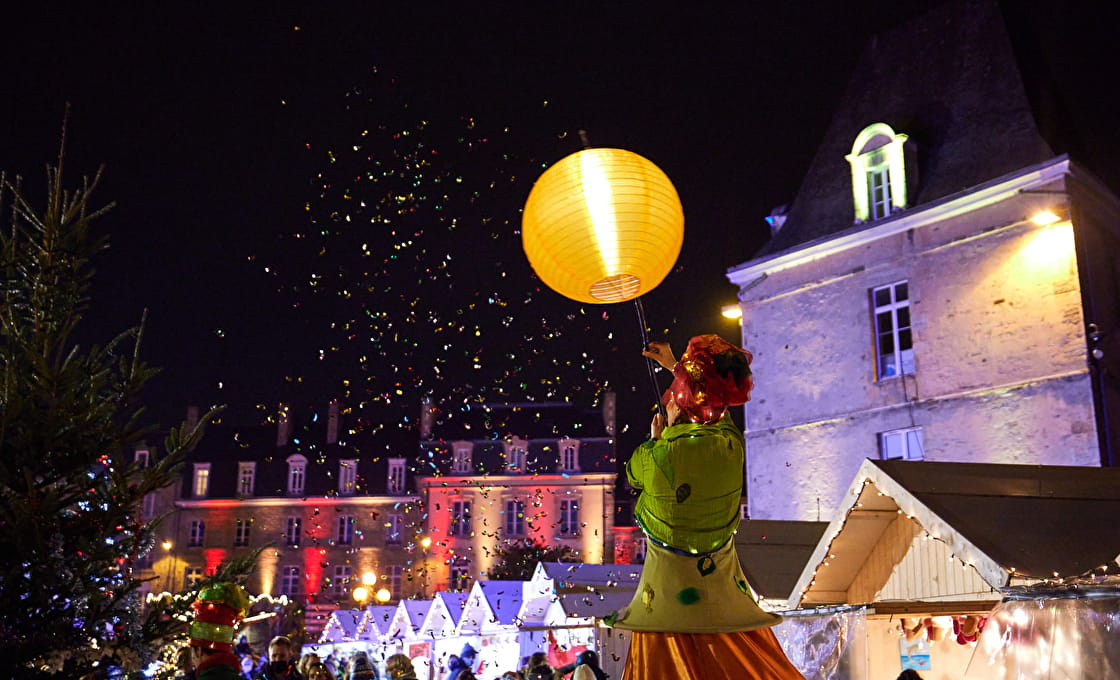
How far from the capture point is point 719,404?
4.42 m

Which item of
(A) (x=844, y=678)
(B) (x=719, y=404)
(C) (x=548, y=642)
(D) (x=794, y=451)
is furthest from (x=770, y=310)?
(B) (x=719, y=404)

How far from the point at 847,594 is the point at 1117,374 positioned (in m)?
7.11

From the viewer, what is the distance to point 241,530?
181 ft

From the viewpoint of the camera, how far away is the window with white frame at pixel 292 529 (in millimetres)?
54062

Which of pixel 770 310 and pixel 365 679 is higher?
pixel 770 310

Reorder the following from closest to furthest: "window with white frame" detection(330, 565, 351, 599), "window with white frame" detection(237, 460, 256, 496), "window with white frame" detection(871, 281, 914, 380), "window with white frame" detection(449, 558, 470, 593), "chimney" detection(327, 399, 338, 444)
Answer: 1. "window with white frame" detection(871, 281, 914, 380)
2. "window with white frame" detection(449, 558, 470, 593)
3. "window with white frame" detection(330, 565, 351, 599)
4. "window with white frame" detection(237, 460, 256, 496)
5. "chimney" detection(327, 399, 338, 444)

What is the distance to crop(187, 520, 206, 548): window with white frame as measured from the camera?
2157 inches

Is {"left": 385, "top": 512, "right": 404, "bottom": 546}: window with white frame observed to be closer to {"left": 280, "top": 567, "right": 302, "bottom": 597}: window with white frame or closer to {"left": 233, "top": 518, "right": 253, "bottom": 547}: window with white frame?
{"left": 280, "top": 567, "right": 302, "bottom": 597}: window with white frame

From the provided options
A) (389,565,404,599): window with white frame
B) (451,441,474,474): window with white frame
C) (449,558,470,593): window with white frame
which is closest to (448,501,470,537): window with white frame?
(449,558,470,593): window with white frame

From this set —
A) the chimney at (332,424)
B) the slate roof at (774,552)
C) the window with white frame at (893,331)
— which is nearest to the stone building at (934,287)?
the window with white frame at (893,331)

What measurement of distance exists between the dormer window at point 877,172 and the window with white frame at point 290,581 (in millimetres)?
44059

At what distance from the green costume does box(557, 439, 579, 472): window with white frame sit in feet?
160

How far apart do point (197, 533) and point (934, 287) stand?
1917 inches

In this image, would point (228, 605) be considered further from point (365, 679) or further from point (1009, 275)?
point (1009, 275)
